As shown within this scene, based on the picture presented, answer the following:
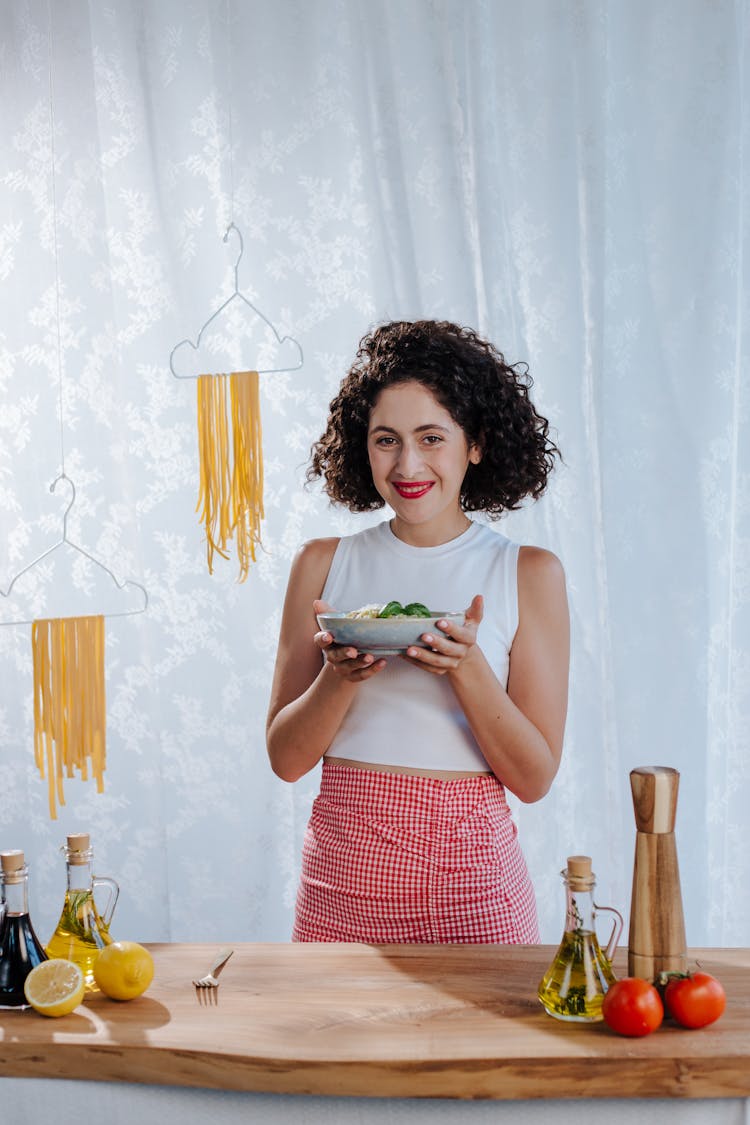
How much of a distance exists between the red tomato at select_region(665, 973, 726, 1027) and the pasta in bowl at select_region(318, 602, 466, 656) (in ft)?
1.90

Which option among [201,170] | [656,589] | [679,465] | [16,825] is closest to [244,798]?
[16,825]

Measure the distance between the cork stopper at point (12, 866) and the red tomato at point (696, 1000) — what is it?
0.79 meters

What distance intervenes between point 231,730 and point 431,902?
1.62 meters

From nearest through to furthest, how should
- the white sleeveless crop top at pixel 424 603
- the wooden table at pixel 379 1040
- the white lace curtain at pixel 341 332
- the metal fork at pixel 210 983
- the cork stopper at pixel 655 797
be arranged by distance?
1. the wooden table at pixel 379 1040
2. the cork stopper at pixel 655 797
3. the metal fork at pixel 210 983
4. the white sleeveless crop top at pixel 424 603
5. the white lace curtain at pixel 341 332

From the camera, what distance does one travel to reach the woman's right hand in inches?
69.3

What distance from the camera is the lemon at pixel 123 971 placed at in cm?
149

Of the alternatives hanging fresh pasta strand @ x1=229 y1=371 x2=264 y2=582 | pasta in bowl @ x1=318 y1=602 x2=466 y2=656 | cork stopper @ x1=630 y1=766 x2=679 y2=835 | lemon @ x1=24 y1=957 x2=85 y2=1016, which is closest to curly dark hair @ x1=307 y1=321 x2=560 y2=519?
hanging fresh pasta strand @ x1=229 y1=371 x2=264 y2=582

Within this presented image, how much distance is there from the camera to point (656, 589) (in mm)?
3160

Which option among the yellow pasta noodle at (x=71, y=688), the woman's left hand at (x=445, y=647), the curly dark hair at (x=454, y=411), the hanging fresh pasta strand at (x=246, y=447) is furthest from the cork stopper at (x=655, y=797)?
the yellow pasta noodle at (x=71, y=688)

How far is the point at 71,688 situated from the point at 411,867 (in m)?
0.96

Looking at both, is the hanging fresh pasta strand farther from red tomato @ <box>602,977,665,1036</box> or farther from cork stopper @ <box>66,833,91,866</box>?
red tomato @ <box>602,977,665,1036</box>

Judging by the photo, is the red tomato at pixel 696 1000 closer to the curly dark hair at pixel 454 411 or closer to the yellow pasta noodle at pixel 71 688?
the curly dark hair at pixel 454 411

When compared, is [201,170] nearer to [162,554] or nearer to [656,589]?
[162,554]

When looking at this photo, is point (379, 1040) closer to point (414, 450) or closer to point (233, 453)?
point (414, 450)
